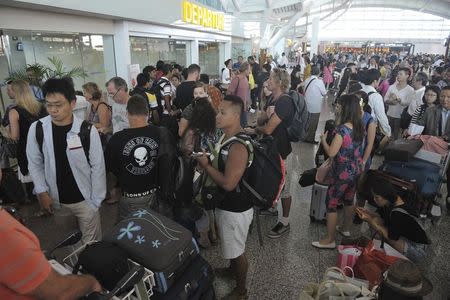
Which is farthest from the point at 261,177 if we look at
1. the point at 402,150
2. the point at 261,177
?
the point at 402,150

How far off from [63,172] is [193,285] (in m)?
1.40

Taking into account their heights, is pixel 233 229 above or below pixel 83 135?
below

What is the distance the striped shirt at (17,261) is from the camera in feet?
3.30

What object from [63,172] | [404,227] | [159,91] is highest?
[159,91]

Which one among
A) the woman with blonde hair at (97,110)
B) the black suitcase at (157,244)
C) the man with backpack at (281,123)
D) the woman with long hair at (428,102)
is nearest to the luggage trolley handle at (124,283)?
the black suitcase at (157,244)

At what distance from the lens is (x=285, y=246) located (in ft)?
11.3

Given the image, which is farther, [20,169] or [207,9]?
[207,9]

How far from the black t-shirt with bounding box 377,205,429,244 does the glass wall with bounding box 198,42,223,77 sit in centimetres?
1265

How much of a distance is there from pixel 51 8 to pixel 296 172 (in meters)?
4.86

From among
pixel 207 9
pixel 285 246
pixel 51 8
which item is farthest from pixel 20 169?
pixel 207 9

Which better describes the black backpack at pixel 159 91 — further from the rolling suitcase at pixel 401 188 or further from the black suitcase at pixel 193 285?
the black suitcase at pixel 193 285

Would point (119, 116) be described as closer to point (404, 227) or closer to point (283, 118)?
point (283, 118)

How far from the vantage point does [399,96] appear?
5852 millimetres

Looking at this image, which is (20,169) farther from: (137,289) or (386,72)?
(386,72)
